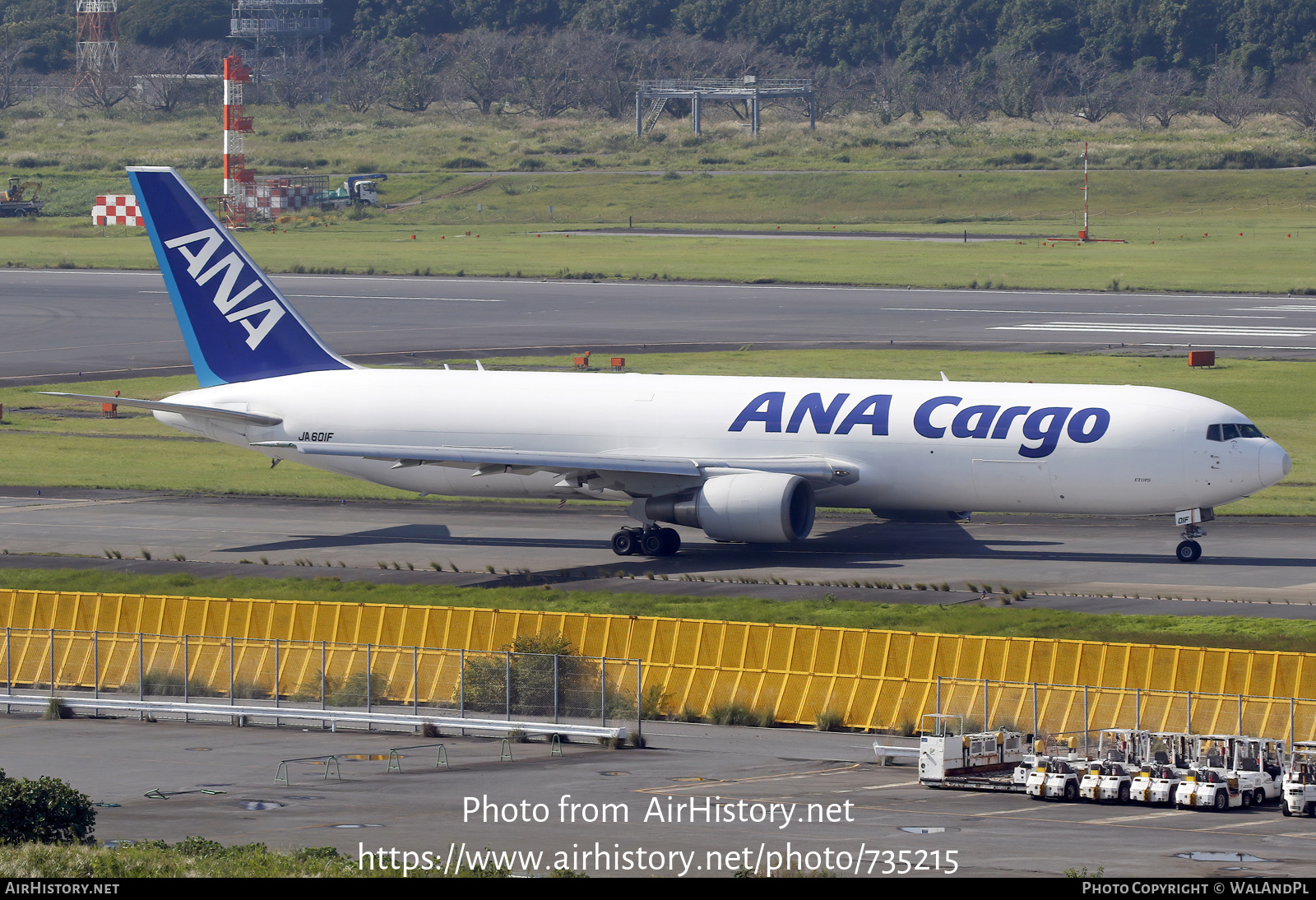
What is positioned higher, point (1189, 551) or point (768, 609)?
point (768, 609)

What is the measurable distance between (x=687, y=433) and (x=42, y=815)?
3069 cm

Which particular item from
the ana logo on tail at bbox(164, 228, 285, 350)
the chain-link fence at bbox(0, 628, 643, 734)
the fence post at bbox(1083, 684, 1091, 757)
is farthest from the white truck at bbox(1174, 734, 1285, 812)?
the ana logo on tail at bbox(164, 228, 285, 350)

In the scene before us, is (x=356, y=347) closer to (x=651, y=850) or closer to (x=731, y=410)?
(x=731, y=410)

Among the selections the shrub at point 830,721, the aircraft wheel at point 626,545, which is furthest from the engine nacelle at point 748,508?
the shrub at point 830,721

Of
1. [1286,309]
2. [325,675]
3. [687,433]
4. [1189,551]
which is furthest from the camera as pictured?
[1286,309]

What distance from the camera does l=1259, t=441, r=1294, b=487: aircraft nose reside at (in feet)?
161

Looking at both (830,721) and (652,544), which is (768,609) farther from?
(652,544)

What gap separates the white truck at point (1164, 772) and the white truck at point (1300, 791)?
1637 millimetres

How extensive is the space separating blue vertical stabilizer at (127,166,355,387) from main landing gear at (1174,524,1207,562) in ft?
89.6

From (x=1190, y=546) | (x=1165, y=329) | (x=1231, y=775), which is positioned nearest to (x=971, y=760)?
(x=1231, y=775)

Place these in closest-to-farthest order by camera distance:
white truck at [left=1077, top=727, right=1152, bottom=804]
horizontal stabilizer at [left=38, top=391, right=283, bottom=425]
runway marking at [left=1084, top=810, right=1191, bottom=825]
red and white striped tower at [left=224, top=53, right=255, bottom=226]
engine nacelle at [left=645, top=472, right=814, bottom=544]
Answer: runway marking at [left=1084, top=810, right=1191, bottom=825], white truck at [left=1077, top=727, right=1152, bottom=804], engine nacelle at [left=645, top=472, right=814, bottom=544], horizontal stabilizer at [left=38, top=391, right=283, bottom=425], red and white striped tower at [left=224, top=53, right=255, bottom=226]

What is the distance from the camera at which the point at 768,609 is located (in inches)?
1751

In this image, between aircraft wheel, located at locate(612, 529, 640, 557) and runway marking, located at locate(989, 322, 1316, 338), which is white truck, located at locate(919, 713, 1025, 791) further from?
runway marking, located at locate(989, 322, 1316, 338)

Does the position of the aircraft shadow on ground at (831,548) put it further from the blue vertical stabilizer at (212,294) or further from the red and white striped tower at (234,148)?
the red and white striped tower at (234,148)
